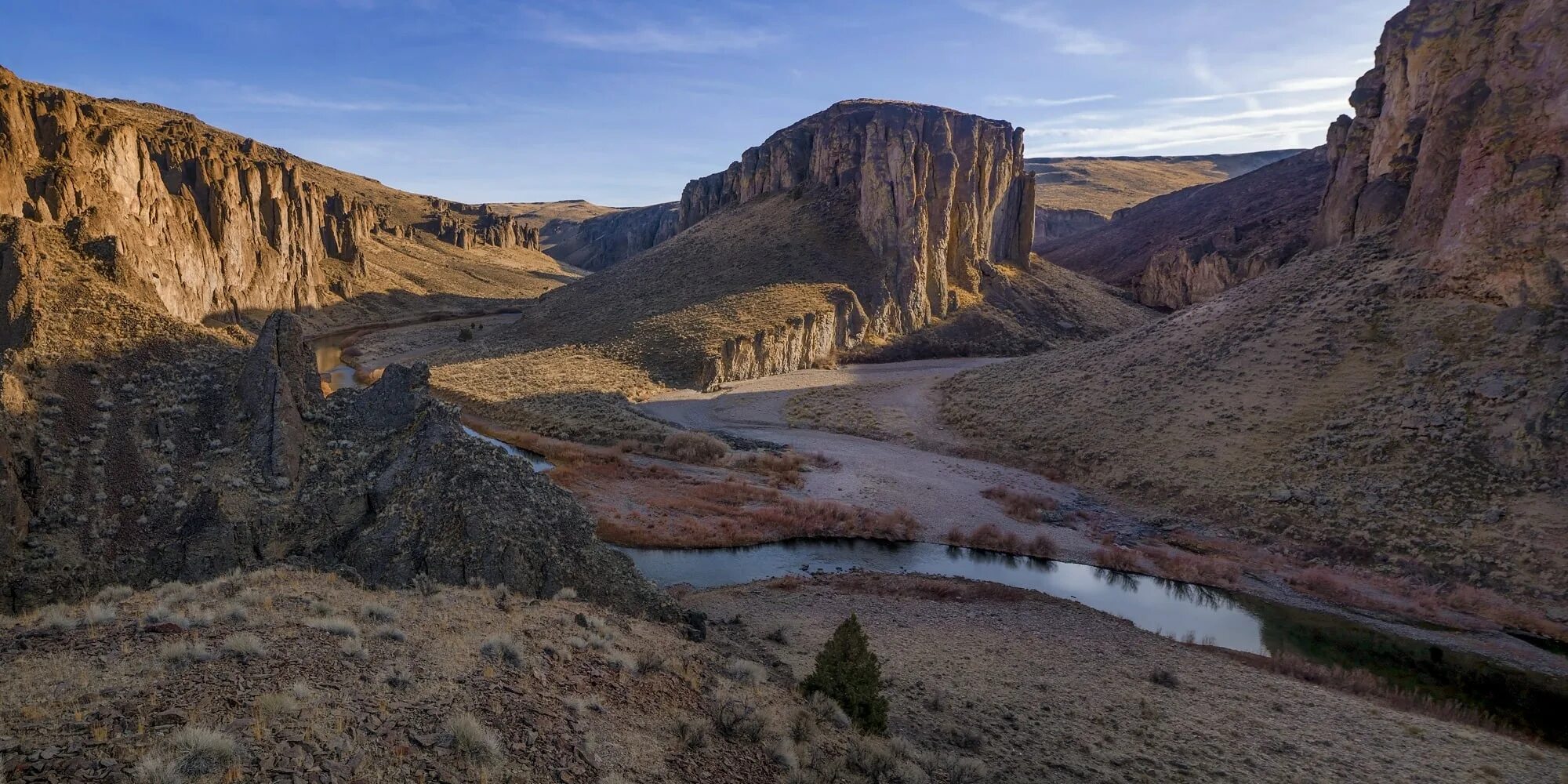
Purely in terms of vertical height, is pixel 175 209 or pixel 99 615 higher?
pixel 175 209

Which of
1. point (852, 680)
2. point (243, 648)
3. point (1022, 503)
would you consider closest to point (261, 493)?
point (243, 648)

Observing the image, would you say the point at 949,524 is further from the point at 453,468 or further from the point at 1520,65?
the point at 1520,65

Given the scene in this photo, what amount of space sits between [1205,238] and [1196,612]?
77.8 metres

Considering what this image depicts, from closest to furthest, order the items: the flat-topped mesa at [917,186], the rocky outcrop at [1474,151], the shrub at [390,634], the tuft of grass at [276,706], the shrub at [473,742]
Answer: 1. the tuft of grass at [276,706]
2. the shrub at [473,742]
3. the shrub at [390,634]
4. the rocky outcrop at [1474,151]
5. the flat-topped mesa at [917,186]

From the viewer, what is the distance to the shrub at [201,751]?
18.0ft

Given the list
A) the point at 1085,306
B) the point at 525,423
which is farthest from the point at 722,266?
the point at 1085,306

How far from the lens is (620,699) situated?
9.56m

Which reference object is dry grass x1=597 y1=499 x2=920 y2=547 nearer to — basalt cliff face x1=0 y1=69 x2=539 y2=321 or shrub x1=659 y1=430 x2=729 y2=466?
shrub x1=659 y1=430 x2=729 y2=466

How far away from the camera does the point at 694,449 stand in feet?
119

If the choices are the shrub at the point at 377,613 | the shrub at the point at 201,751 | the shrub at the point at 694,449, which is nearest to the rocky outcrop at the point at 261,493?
the shrub at the point at 377,613

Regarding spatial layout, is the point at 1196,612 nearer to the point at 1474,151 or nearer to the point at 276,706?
the point at 276,706

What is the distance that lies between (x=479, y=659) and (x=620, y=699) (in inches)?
73.0

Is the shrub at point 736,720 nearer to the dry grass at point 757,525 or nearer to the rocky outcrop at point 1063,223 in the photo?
the dry grass at point 757,525

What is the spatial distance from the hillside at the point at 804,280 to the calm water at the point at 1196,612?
27.1m
